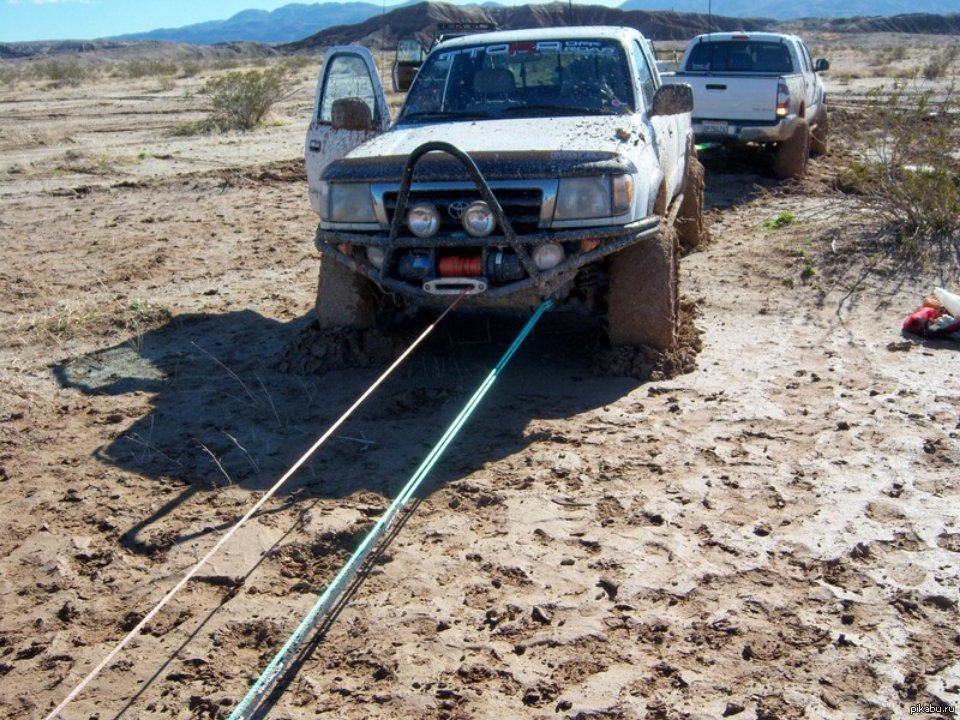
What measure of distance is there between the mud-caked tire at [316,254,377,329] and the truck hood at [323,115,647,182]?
24.5 inches

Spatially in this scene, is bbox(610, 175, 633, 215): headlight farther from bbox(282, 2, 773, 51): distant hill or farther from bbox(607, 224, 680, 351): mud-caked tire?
bbox(282, 2, 773, 51): distant hill

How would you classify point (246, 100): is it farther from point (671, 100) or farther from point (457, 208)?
point (457, 208)

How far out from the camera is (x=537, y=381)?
19.1 ft

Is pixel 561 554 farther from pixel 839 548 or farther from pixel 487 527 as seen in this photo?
pixel 839 548

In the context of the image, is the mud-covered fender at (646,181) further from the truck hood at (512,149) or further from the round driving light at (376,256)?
the round driving light at (376,256)

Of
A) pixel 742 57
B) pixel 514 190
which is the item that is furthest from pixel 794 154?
pixel 514 190

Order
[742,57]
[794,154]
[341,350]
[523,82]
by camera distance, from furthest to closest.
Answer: [742,57]
[794,154]
[523,82]
[341,350]

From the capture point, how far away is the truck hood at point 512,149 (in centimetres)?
527

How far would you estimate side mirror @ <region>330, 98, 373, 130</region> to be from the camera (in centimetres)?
661

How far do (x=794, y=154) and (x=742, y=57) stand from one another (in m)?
1.74

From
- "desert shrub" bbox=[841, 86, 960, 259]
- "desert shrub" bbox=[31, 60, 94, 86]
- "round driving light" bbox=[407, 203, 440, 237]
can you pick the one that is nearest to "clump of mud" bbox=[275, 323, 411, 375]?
"round driving light" bbox=[407, 203, 440, 237]

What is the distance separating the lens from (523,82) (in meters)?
6.59

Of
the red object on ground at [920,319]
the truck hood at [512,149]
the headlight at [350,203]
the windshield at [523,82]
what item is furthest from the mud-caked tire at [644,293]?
the red object on ground at [920,319]

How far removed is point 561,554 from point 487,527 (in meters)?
0.37
